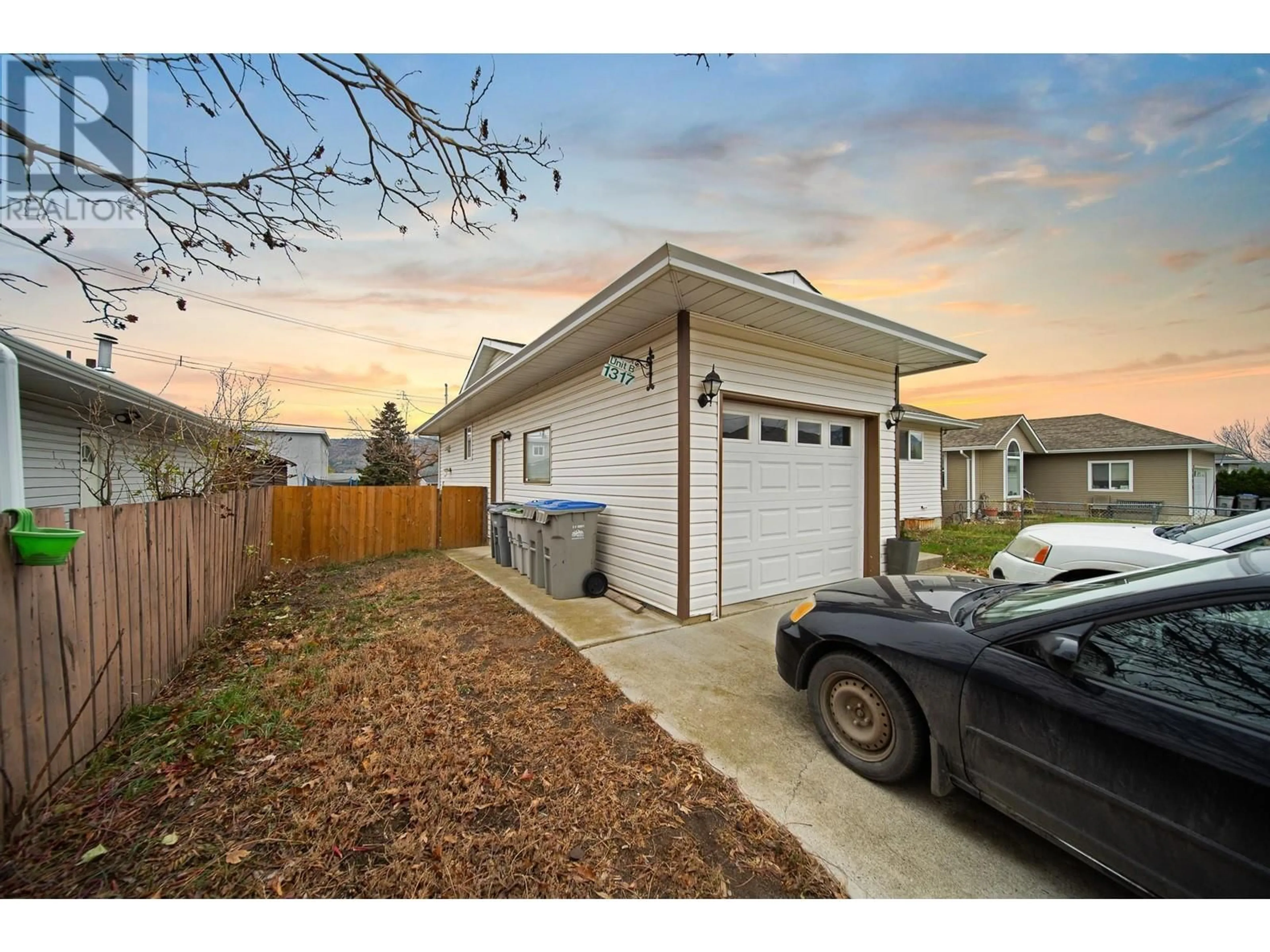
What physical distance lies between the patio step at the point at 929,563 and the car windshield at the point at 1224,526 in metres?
3.03

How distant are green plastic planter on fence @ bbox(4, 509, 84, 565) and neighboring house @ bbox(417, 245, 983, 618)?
140 inches

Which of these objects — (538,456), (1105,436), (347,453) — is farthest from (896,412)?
(347,453)

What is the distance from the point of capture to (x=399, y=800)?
205cm

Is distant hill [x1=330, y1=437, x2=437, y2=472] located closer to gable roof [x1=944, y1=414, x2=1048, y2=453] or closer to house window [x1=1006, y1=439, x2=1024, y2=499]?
gable roof [x1=944, y1=414, x2=1048, y2=453]

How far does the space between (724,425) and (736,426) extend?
0.63ft

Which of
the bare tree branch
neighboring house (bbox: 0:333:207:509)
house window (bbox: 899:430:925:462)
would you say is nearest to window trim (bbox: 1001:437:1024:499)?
house window (bbox: 899:430:925:462)

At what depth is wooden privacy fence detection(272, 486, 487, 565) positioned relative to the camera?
866 centimetres

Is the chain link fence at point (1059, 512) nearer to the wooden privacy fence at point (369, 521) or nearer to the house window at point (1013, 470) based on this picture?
the house window at point (1013, 470)

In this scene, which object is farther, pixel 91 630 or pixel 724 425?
pixel 724 425

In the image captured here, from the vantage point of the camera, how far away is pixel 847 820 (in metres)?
1.95

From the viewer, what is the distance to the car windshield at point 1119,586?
5.62 feet

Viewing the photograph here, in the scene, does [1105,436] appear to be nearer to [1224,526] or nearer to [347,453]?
[1224,526]

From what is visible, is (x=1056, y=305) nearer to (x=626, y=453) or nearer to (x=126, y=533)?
(x=626, y=453)
